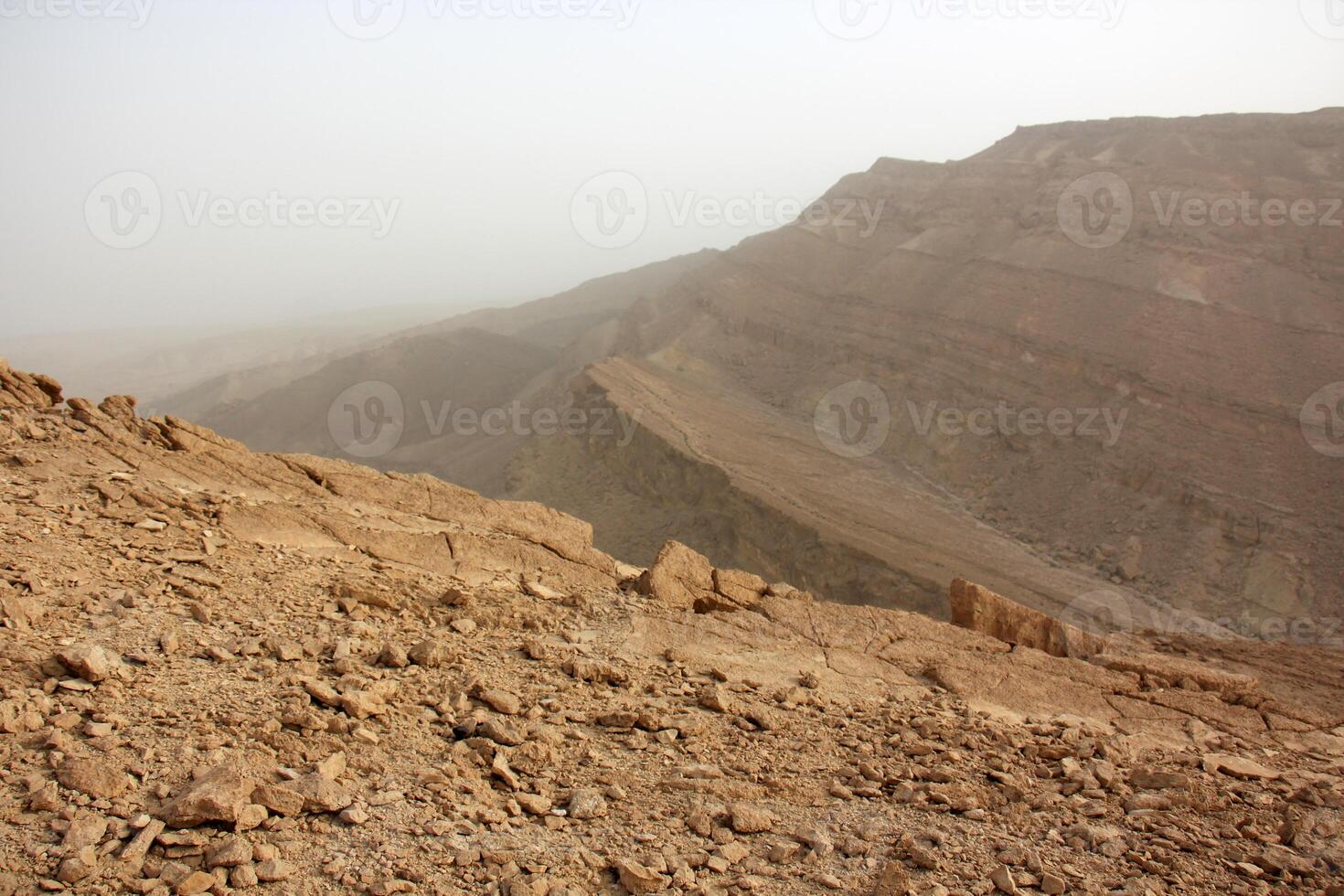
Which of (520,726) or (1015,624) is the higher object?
(520,726)

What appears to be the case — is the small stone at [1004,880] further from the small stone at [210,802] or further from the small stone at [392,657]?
the small stone at [392,657]

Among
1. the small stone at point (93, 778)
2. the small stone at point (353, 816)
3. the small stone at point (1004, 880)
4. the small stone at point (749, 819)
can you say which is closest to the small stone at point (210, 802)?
the small stone at point (93, 778)

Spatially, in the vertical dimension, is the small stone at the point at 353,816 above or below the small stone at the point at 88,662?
below

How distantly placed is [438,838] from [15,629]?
2.38 m

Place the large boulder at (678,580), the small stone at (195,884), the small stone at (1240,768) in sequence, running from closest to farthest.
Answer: the small stone at (195,884) → the small stone at (1240,768) → the large boulder at (678,580)

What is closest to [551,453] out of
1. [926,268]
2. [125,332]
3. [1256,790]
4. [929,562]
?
[929,562]

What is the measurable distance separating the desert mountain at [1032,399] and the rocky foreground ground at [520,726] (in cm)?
852

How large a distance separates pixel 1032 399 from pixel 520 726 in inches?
756

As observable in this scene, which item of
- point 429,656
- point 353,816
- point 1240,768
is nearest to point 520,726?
point 429,656

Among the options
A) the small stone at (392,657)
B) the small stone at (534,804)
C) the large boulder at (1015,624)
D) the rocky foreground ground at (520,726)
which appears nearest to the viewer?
the rocky foreground ground at (520,726)

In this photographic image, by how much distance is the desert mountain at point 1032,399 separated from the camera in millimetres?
15727

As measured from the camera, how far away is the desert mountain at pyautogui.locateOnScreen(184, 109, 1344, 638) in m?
15.7

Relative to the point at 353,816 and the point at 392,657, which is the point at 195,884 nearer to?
the point at 353,816

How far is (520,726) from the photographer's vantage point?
4039 millimetres
